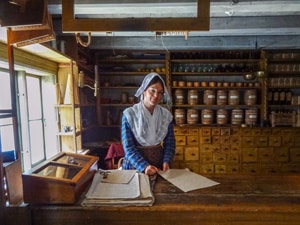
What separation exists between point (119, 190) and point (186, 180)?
0.37 meters

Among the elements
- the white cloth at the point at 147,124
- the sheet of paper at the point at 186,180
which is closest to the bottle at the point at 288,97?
the white cloth at the point at 147,124

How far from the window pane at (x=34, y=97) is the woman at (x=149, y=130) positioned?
64.7 inches

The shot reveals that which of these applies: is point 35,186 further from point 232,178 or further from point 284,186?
point 284,186

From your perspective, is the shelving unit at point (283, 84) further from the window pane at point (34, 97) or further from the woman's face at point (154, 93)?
the window pane at point (34, 97)

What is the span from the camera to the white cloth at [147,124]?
1684 millimetres

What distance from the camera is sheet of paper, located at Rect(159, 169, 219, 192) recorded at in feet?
A: 3.91

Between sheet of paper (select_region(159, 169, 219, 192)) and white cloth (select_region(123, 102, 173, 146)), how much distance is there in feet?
1.14

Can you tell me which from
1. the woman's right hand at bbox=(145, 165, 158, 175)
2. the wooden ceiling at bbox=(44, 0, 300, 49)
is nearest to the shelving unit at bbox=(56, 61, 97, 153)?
the wooden ceiling at bbox=(44, 0, 300, 49)

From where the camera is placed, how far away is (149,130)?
172 centimetres

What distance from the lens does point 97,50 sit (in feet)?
14.0

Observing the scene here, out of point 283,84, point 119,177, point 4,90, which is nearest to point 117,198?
point 119,177

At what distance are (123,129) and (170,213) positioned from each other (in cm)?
80

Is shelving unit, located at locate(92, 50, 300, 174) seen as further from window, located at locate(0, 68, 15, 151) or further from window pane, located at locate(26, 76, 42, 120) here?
window, located at locate(0, 68, 15, 151)

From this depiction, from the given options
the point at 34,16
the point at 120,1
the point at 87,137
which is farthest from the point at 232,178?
the point at 87,137
